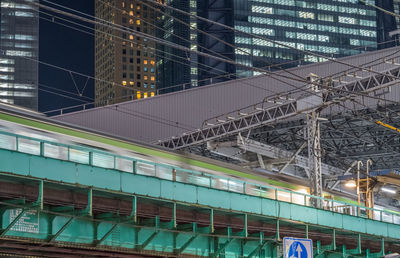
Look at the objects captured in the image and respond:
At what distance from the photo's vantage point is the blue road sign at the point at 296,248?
17.2 metres

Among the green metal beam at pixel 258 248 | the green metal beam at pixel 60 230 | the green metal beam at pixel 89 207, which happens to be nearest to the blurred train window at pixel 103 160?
the green metal beam at pixel 89 207

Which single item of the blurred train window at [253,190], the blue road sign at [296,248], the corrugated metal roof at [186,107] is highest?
the corrugated metal roof at [186,107]

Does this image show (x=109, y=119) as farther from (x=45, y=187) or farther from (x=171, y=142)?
(x=45, y=187)

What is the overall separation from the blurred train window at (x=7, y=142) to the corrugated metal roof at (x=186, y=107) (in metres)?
43.9

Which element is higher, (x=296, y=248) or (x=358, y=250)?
(x=358, y=250)

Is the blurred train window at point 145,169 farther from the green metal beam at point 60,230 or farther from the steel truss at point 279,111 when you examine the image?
the steel truss at point 279,111

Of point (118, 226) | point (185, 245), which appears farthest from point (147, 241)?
point (185, 245)

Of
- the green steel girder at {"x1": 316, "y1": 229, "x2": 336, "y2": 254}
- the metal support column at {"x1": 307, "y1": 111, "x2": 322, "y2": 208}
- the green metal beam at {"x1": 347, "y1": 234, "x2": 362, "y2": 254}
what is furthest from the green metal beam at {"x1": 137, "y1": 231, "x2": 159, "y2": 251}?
the metal support column at {"x1": 307, "y1": 111, "x2": 322, "y2": 208}

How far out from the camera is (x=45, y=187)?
865 inches

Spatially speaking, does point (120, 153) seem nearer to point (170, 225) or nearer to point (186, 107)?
point (170, 225)

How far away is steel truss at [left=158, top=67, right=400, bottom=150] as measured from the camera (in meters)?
41.7

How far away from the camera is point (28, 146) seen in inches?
894

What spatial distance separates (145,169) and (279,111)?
75.6 feet

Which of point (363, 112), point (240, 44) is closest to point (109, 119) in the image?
point (363, 112)
